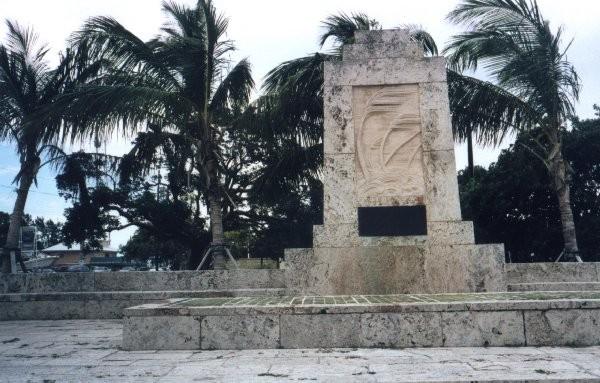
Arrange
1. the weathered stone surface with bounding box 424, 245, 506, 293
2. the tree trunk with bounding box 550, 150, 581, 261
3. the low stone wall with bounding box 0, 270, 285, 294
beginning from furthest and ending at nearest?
the tree trunk with bounding box 550, 150, 581, 261 → the low stone wall with bounding box 0, 270, 285, 294 → the weathered stone surface with bounding box 424, 245, 506, 293

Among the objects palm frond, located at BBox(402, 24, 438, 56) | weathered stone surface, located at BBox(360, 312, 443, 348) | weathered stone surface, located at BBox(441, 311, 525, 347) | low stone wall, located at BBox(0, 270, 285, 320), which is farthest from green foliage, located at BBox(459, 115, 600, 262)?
weathered stone surface, located at BBox(360, 312, 443, 348)

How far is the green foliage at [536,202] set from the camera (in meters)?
22.9

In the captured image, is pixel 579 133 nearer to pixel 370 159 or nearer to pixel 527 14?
pixel 527 14

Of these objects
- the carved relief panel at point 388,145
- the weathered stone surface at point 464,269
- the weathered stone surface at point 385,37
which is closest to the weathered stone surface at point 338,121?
the carved relief panel at point 388,145

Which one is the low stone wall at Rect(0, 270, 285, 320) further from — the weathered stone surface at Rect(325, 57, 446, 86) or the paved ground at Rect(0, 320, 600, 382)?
the weathered stone surface at Rect(325, 57, 446, 86)

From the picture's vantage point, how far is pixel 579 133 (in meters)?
24.2

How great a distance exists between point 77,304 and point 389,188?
6509 millimetres

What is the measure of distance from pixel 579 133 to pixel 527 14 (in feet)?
47.7

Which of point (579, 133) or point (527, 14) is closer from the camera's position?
point (527, 14)

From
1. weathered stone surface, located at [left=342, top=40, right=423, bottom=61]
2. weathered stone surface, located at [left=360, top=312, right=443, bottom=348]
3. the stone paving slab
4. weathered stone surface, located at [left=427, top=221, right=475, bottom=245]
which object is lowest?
weathered stone surface, located at [left=360, top=312, right=443, bottom=348]

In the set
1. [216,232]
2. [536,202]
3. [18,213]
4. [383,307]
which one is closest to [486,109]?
[216,232]

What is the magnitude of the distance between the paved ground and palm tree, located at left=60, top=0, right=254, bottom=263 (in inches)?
264

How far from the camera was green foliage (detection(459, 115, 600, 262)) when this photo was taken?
901 inches

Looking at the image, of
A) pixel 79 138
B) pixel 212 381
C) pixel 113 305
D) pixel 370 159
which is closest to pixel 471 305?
pixel 212 381
